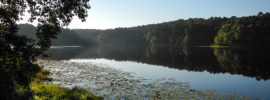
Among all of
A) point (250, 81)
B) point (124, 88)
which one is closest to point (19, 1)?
point (124, 88)

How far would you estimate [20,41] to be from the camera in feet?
27.7

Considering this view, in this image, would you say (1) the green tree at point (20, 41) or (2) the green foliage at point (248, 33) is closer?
(1) the green tree at point (20, 41)

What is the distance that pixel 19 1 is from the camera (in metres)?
9.30

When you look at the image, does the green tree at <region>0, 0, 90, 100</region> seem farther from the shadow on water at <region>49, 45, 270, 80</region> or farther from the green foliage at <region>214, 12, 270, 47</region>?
the green foliage at <region>214, 12, 270, 47</region>

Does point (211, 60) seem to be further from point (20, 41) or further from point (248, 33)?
point (248, 33)

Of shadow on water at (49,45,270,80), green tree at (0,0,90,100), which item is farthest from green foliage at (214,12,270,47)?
green tree at (0,0,90,100)

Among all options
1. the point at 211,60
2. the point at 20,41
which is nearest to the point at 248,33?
the point at 211,60

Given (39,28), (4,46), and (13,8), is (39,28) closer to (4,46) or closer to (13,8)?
(13,8)

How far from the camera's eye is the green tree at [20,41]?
7.64 meters

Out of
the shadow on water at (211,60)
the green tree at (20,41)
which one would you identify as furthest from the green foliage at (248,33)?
the green tree at (20,41)

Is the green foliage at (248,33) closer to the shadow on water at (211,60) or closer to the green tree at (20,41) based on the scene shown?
the shadow on water at (211,60)

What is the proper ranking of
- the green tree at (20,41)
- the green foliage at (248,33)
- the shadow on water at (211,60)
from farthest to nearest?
1. the green foliage at (248,33)
2. the shadow on water at (211,60)
3. the green tree at (20,41)

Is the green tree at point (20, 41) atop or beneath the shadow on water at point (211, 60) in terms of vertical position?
atop

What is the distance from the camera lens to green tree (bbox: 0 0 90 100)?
7642 millimetres
